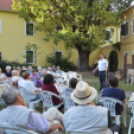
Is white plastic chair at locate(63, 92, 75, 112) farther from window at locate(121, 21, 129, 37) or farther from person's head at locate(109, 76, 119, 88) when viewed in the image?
window at locate(121, 21, 129, 37)

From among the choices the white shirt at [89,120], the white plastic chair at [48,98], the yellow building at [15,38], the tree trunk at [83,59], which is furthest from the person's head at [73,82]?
the yellow building at [15,38]

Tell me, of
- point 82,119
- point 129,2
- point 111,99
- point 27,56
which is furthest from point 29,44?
point 82,119

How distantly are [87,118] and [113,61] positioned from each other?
20381 millimetres

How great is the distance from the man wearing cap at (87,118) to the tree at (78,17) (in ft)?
47.1

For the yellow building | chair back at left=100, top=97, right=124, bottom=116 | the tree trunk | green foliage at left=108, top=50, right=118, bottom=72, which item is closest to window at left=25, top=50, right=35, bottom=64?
the yellow building

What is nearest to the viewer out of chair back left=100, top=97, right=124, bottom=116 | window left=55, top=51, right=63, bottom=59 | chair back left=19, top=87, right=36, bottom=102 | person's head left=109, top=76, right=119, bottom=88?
A: chair back left=100, top=97, right=124, bottom=116

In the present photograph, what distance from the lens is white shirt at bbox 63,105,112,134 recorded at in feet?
8.57

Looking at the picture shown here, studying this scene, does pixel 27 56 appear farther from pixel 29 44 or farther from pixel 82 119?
pixel 82 119

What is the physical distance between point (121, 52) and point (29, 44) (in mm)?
9780

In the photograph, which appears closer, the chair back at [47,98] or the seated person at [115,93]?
the seated person at [115,93]

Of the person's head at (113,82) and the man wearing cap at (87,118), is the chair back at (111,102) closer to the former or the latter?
the person's head at (113,82)

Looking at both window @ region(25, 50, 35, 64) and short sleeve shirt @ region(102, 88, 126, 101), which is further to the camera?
window @ region(25, 50, 35, 64)

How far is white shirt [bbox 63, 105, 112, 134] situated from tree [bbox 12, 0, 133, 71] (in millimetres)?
14419

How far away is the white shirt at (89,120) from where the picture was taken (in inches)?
103
